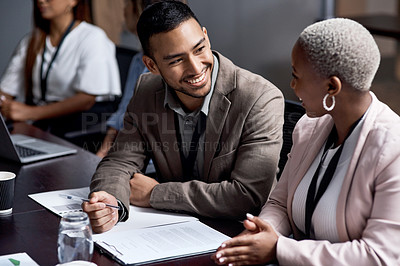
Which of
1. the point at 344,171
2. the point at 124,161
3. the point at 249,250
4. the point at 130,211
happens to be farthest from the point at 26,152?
the point at 344,171

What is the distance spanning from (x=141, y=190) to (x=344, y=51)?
87 centimetres

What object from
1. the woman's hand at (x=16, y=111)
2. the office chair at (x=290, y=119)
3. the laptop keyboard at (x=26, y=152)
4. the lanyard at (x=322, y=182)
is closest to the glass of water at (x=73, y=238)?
the lanyard at (x=322, y=182)

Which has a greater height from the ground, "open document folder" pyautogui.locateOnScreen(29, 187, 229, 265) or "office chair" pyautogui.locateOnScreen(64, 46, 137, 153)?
"open document folder" pyautogui.locateOnScreen(29, 187, 229, 265)

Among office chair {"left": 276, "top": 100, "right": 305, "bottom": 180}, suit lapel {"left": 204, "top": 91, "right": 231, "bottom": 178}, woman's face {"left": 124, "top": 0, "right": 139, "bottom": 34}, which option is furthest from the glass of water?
woman's face {"left": 124, "top": 0, "right": 139, "bottom": 34}

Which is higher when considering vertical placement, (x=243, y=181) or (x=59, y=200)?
(x=243, y=181)

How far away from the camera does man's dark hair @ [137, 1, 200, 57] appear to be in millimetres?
1931

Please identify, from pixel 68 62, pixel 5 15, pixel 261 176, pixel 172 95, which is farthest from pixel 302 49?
pixel 5 15

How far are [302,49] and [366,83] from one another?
0.17 metres

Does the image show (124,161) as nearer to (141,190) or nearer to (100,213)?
(141,190)

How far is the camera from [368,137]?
143 cm

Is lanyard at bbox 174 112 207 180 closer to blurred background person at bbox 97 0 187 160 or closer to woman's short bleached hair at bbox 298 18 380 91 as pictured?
woman's short bleached hair at bbox 298 18 380 91

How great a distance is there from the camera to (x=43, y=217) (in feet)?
6.11

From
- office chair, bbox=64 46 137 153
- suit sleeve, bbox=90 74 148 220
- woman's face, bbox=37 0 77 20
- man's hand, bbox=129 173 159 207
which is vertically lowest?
office chair, bbox=64 46 137 153

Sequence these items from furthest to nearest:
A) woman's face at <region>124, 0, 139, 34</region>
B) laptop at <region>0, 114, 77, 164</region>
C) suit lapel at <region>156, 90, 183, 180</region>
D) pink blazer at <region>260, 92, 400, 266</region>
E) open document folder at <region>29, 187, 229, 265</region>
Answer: woman's face at <region>124, 0, 139, 34</region>, laptop at <region>0, 114, 77, 164</region>, suit lapel at <region>156, 90, 183, 180</region>, open document folder at <region>29, 187, 229, 265</region>, pink blazer at <region>260, 92, 400, 266</region>
